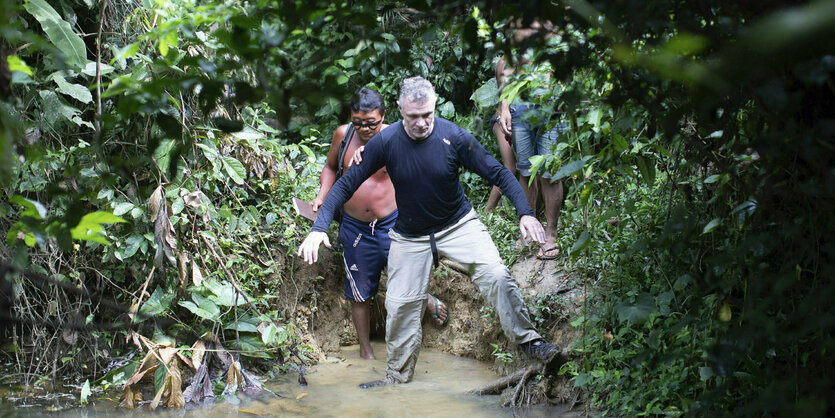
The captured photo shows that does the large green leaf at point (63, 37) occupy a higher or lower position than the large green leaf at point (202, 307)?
higher

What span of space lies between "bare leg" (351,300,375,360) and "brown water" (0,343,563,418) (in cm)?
18

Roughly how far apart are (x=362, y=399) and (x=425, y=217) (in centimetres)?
132

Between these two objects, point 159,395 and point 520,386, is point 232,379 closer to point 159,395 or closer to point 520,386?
point 159,395

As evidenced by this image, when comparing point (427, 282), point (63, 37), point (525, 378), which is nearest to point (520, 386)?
point (525, 378)

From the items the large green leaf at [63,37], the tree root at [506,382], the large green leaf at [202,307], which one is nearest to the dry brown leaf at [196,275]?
the large green leaf at [202,307]

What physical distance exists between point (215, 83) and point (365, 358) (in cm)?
471

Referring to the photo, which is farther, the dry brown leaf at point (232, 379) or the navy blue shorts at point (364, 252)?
the navy blue shorts at point (364, 252)

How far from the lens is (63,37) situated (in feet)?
14.3

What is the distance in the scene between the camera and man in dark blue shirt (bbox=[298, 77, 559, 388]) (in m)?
4.52

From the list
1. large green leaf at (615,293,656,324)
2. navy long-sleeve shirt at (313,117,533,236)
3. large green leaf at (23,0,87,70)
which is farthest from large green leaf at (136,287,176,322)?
large green leaf at (615,293,656,324)

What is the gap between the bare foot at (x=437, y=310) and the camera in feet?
18.9

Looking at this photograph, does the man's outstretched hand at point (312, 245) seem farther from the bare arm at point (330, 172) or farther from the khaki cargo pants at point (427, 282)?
the bare arm at point (330, 172)

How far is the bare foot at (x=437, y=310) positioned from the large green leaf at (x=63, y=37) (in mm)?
3082

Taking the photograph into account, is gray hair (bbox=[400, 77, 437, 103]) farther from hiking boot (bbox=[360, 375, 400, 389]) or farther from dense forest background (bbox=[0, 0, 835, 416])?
hiking boot (bbox=[360, 375, 400, 389])
